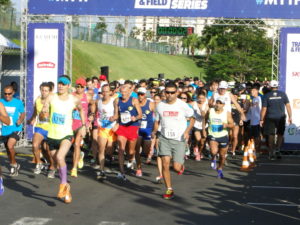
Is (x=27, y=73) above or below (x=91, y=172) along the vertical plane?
above

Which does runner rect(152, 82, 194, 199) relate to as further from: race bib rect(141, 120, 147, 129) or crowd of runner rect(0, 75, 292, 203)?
race bib rect(141, 120, 147, 129)

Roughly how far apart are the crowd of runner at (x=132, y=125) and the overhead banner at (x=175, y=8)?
196 centimetres

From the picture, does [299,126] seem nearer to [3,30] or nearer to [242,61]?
[3,30]

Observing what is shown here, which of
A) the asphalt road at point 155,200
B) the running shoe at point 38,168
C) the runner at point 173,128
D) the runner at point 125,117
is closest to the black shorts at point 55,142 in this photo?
the asphalt road at point 155,200

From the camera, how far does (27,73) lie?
64.0ft

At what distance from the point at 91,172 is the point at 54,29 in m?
6.68

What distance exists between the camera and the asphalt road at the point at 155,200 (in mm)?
9086

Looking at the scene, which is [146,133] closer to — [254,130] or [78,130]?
[78,130]

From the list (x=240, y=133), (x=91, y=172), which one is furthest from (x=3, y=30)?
(x=91, y=172)

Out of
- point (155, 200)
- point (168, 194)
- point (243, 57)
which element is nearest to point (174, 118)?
point (168, 194)

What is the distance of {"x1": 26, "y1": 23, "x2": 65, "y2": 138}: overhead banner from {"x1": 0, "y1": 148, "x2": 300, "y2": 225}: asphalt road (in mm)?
5306

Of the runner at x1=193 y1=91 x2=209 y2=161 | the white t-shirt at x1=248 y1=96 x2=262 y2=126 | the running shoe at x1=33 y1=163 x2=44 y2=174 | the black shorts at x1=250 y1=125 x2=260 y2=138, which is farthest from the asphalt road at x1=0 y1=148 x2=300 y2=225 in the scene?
the white t-shirt at x1=248 y1=96 x2=262 y2=126

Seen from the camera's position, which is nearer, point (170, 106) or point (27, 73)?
point (170, 106)

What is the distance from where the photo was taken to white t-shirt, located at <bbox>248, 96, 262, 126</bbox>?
17281 mm
